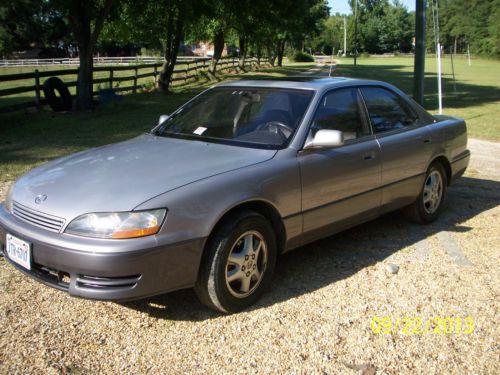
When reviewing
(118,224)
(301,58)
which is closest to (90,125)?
(118,224)

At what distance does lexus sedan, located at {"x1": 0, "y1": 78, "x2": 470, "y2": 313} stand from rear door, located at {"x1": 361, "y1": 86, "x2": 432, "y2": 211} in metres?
0.02

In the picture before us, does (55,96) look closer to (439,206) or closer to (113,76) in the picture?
(113,76)

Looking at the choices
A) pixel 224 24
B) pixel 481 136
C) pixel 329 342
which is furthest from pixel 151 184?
pixel 224 24

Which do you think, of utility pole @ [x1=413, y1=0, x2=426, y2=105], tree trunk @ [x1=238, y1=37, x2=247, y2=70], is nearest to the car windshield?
utility pole @ [x1=413, y1=0, x2=426, y2=105]

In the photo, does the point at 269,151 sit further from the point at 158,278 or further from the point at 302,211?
the point at 158,278

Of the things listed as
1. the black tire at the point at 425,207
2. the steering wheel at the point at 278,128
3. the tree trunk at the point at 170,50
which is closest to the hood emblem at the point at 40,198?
the steering wheel at the point at 278,128

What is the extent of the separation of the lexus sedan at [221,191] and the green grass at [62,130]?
4174 millimetres

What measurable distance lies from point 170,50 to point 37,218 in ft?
71.1

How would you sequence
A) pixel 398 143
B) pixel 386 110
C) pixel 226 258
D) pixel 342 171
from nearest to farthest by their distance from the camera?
pixel 226 258, pixel 342 171, pixel 398 143, pixel 386 110

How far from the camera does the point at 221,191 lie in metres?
3.34

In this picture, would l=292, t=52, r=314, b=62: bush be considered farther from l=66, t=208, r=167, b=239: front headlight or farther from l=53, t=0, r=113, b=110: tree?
l=66, t=208, r=167, b=239: front headlight

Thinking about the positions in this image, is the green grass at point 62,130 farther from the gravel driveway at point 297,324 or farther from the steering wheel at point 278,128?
the steering wheel at point 278,128

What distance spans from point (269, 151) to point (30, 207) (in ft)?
5.40

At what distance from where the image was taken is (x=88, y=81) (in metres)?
16.0
